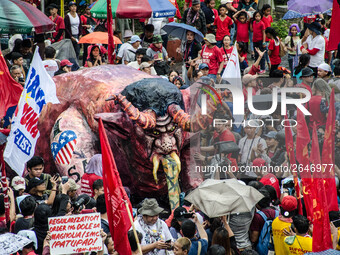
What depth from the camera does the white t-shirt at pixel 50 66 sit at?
15.5 metres

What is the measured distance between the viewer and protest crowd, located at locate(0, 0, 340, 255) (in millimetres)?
8969

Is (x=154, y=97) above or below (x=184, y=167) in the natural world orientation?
above

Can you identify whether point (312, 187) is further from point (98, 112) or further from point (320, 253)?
point (98, 112)

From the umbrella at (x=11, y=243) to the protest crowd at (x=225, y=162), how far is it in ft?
2.25

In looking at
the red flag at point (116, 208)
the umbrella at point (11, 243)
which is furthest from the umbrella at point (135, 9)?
the umbrella at point (11, 243)

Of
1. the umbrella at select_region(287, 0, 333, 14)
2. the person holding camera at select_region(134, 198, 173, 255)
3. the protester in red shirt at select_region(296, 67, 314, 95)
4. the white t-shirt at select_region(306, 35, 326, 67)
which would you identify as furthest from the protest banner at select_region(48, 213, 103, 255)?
the umbrella at select_region(287, 0, 333, 14)

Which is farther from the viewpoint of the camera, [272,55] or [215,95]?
[272,55]

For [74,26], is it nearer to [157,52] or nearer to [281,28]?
[157,52]

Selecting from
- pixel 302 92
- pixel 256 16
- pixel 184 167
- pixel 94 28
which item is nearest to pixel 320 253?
pixel 184 167

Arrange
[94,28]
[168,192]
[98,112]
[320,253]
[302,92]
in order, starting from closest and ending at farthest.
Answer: [320,253] → [168,192] → [98,112] → [302,92] → [94,28]

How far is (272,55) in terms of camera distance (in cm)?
1773

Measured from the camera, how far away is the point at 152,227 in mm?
9445

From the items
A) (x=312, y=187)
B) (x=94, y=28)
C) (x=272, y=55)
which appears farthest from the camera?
(x=94, y=28)

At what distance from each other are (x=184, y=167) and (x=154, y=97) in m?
1.58
